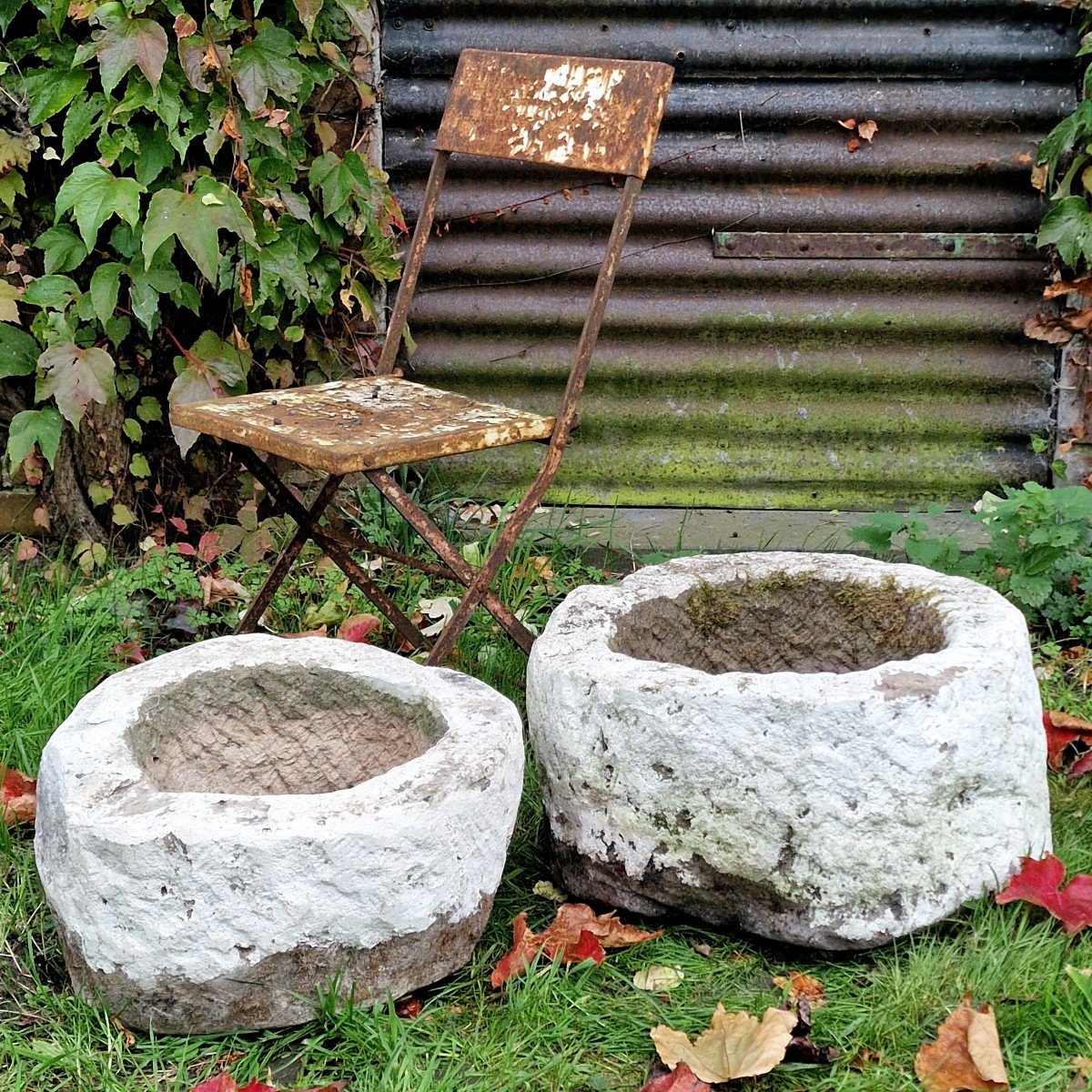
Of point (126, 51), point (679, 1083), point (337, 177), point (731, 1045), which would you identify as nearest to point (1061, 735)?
point (731, 1045)

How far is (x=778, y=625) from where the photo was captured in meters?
2.74

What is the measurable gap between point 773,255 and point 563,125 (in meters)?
1.14

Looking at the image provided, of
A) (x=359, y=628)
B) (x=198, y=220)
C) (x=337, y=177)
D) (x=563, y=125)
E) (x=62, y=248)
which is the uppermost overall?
(x=563, y=125)

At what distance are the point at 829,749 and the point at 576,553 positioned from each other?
183cm

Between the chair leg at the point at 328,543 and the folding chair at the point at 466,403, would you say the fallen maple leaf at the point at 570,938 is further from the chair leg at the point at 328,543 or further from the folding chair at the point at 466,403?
the chair leg at the point at 328,543

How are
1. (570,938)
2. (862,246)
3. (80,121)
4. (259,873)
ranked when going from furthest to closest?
(862,246)
(80,121)
(570,938)
(259,873)

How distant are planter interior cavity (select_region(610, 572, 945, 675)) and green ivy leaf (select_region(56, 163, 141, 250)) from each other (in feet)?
5.42

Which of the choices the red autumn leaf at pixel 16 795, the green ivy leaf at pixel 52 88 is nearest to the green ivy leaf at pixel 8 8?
the green ivy leaf at pixel 52 88

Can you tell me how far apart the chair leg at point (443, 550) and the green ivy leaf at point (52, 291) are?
1200 millimetres

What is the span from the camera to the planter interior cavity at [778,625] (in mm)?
2602

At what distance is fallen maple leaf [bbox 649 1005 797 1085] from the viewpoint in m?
1.95

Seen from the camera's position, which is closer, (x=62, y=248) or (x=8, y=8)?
(x=8, y=8)

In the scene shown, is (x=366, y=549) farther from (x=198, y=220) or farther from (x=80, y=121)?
(x=80, y=121)

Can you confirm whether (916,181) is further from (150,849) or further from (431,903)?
(150,849)
